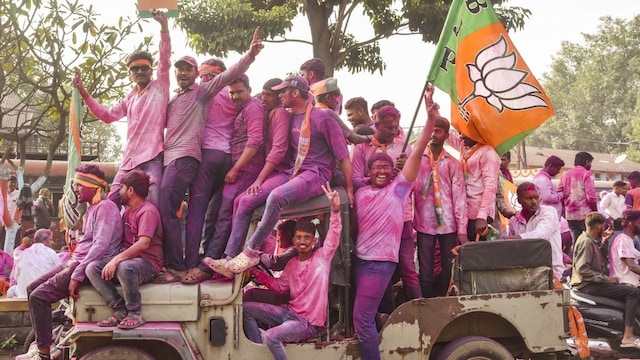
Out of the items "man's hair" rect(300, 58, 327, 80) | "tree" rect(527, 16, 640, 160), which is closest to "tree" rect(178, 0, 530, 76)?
"man's hair" rect(300, 58, 327, 80)

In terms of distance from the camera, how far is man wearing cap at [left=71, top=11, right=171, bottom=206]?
576cm

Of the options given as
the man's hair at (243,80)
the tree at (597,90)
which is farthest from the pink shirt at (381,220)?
the tree at (597,90)

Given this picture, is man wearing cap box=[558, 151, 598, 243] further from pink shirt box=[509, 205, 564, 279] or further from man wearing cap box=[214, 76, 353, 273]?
man wearing cap box=[214, 76, 353, 273]

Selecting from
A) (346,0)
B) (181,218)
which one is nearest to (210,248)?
(181,218)

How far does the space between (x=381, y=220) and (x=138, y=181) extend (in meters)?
1.89

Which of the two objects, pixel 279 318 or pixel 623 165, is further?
pixel 623 165

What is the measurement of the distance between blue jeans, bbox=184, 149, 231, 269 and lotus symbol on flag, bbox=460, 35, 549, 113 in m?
2.30

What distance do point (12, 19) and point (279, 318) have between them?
6032 millimetres

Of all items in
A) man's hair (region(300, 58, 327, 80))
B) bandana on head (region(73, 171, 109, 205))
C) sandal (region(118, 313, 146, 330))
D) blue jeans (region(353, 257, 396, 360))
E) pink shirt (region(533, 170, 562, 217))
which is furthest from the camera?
pink shirt (region(533, 170, 562, 217))

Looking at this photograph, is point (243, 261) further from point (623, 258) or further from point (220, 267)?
point (623, 258)

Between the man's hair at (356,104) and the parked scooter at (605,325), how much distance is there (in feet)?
9.85

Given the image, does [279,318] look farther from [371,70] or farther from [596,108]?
[596,108]

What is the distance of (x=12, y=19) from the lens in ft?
30.2

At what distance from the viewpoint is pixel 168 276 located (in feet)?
17.9
